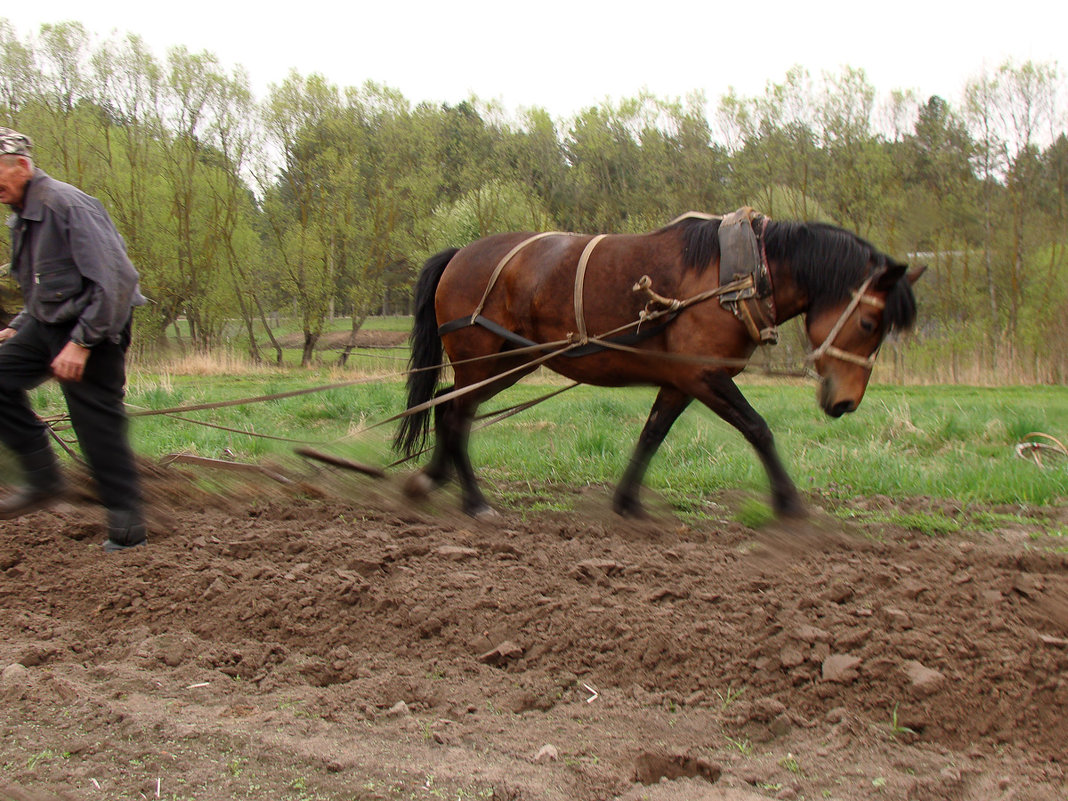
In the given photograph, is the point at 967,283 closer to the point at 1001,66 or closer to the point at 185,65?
the point at 1001,66

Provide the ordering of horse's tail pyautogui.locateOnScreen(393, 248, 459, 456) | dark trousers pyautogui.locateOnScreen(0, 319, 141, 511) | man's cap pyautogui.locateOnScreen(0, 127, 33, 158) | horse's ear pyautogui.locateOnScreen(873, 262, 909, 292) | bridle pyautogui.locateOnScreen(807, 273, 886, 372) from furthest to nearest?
horse's tail pyautogui.locateOnScreen(393, 248, 459, 456)
bridle pyautogui.locateOnScreen(807, 273, 886, 372)
horse's ear pyautogui.locateOnScreen(873, 262, 909, 292)
dark trousers pyautogui.locateOnScreen(0, 319, 141, 511)
man's cap pyautogui.locateOnScreen(0, 127, 33, 158)

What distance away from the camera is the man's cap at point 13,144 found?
394cm

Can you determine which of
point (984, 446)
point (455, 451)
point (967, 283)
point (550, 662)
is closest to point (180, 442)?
point (455, 451)

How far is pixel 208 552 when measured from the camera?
4.23m

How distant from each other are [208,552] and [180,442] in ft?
12.4

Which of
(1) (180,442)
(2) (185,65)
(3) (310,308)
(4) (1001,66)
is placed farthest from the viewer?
(3) (310,308)

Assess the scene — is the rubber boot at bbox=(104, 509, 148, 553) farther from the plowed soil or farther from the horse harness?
the horse harness

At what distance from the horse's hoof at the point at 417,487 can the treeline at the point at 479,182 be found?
13.0m

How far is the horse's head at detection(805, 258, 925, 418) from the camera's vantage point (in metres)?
4.59

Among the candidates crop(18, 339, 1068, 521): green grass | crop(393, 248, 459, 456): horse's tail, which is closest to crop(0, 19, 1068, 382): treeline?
crop(18, 339, 1068, 521): green grass

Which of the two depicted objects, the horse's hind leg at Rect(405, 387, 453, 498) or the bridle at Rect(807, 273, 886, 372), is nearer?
the bridle at Rect(807, 273, 886, 372)

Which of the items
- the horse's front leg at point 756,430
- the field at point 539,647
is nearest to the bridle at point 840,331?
the horse's front leg at point 756,430

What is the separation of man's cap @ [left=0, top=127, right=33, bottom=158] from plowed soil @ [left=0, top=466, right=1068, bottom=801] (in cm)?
193

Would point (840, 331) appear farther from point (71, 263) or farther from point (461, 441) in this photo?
point (71, 263)
